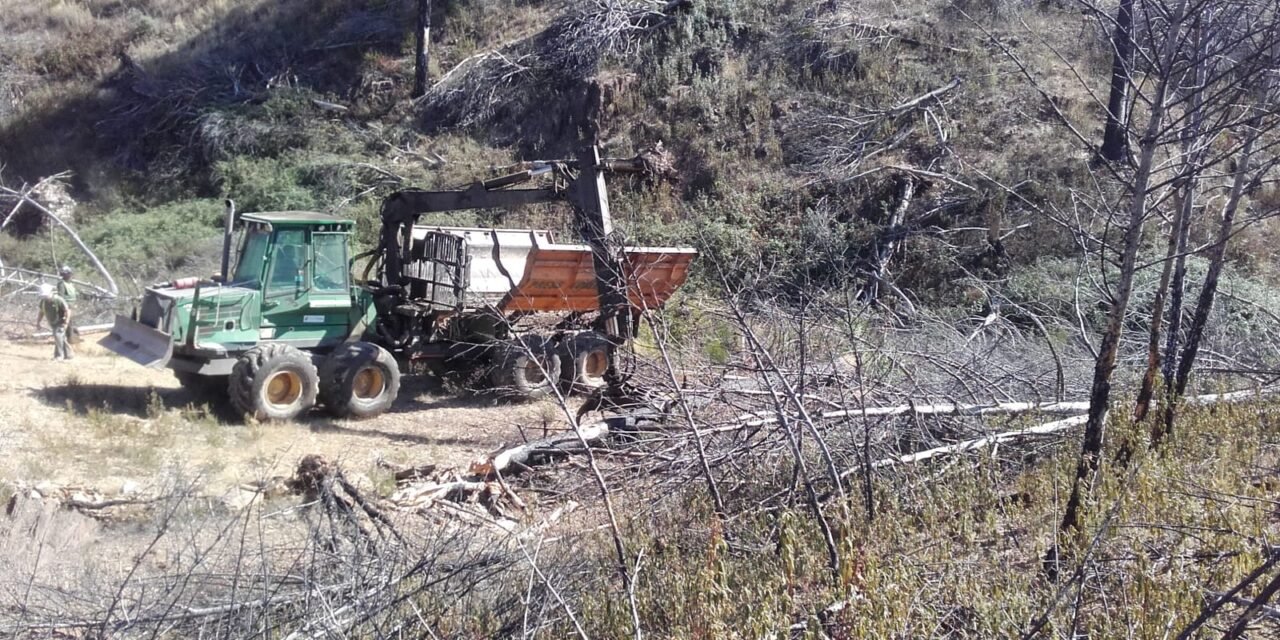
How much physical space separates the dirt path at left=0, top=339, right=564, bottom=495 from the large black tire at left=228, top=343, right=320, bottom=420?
0.64ft

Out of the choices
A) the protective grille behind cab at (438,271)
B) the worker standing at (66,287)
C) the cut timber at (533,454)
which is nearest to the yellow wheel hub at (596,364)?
the protective grille behind cab at (438,271)

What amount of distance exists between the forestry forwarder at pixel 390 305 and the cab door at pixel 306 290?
0.04 ft

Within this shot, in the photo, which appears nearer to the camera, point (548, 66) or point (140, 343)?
point (140, 343)

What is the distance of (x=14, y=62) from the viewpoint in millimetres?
29109

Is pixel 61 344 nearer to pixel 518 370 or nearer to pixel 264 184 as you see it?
pixel 518 370

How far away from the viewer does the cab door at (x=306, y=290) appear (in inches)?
451

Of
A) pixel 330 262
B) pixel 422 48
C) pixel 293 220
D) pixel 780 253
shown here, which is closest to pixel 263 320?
pixel 330 262

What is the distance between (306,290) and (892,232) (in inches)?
397

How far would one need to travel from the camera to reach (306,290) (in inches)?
460

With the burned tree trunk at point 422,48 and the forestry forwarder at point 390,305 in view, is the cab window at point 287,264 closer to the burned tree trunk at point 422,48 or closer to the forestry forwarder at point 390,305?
the forestry forwarder at point 390,305

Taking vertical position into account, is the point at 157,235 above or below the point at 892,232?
below

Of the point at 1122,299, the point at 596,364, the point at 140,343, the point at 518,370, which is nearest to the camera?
the point at 1122,299

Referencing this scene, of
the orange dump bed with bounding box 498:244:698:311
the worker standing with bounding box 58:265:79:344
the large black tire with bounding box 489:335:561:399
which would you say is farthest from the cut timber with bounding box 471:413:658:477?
the worker standing with bounding box 58:265:79:344

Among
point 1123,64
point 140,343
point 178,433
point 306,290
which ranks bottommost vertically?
point 178,433
